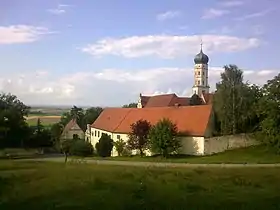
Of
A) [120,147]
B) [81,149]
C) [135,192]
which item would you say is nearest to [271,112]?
[120,147]

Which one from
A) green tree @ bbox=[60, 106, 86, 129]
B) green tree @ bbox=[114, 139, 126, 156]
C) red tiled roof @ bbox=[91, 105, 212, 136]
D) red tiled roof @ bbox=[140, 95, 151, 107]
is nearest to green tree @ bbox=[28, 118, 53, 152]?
red tiled roof @ bbox=[91, 105, 212, 136]

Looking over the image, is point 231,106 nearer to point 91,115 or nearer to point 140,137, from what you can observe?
point 140,137

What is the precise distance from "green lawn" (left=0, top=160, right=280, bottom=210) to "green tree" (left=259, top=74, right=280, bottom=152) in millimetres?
25211

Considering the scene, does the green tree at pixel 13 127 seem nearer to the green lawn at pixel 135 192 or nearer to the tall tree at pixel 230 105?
the tall tree at pixel 230 105

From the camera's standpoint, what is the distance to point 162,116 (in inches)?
2827

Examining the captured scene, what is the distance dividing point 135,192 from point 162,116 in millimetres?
50848

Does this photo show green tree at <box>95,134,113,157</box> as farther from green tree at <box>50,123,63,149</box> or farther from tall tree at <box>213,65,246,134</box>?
green tree at <box>50,123,63,149</box>

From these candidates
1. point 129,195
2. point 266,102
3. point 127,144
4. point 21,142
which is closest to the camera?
point 129,195

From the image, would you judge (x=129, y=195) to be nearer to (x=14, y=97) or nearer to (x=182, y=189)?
(x=182, y=189)

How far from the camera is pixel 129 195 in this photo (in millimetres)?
20062

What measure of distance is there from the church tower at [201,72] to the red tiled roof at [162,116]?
58205mm

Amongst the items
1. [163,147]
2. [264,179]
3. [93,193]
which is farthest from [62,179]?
[163,147]

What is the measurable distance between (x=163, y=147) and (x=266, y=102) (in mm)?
14563

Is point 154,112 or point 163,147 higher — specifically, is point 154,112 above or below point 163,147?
above
